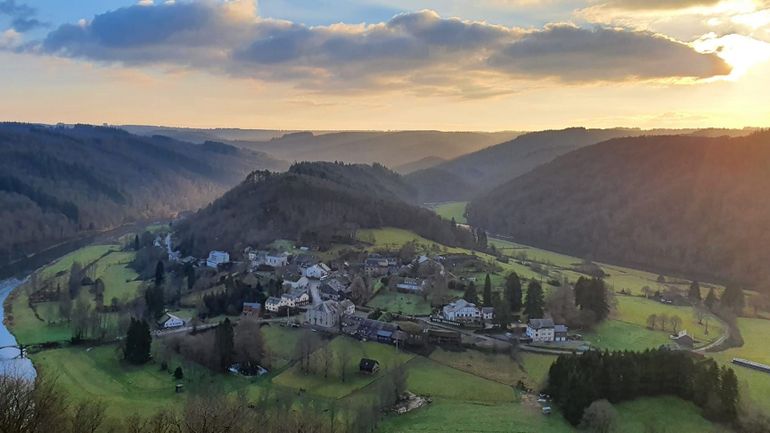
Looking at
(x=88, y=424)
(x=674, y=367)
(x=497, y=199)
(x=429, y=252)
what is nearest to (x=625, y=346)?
(x=674, y=367)

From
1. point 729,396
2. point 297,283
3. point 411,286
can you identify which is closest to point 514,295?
point 411,286

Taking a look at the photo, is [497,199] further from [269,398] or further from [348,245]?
[269,398]

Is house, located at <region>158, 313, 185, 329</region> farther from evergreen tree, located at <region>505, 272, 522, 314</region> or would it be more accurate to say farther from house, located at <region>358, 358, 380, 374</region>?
evergreen tree, located at <region>505, 272, 522, 314</region>

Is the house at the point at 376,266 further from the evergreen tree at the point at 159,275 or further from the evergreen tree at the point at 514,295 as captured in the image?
the evergreen tree at the point at 159,275

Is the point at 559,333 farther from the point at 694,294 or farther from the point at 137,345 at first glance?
the point at 137,345

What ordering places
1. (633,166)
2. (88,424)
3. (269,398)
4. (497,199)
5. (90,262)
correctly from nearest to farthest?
(88,424), (269,398), (90,262), (633,166), (497,199)

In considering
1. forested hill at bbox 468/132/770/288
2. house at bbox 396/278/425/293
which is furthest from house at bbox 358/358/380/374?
forested hill at bbox 468/132/770/288
